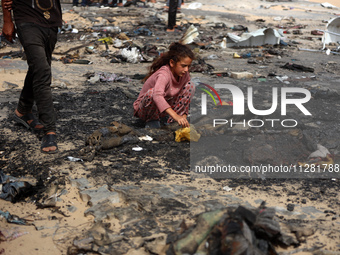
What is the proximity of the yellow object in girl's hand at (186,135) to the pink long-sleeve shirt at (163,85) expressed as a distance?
1.09 feet

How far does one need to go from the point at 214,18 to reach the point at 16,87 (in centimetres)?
971

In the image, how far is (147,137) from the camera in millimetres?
3910

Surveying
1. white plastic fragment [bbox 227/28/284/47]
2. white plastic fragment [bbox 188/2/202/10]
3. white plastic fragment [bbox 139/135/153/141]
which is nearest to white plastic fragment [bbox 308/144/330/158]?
white plastic fragment [bbox 139/135/153/141]

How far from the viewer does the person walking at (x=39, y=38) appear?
3.44 m

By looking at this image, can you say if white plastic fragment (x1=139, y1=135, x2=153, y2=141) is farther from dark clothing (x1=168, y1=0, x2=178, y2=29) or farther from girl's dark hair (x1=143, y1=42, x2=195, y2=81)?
dark clothing (x1=168, y1=0, x2=178, y2=29)

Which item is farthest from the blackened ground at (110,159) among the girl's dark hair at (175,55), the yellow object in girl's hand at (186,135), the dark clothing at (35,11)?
the dark clothing at (35,11)

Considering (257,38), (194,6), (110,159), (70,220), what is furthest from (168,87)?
(194,6)

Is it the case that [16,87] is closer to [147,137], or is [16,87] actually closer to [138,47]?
[147,137]

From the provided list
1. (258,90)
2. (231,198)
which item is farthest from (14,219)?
(258,90)

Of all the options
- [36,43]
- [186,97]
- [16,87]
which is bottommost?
[16,87]

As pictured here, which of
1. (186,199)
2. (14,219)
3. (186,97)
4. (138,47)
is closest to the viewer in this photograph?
(14,219)

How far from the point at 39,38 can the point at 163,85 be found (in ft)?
3.99

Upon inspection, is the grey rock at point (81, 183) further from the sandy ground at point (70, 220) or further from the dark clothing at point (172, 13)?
the dark clothing at point (172, 13)

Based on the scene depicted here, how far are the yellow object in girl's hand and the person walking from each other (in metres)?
1.18
